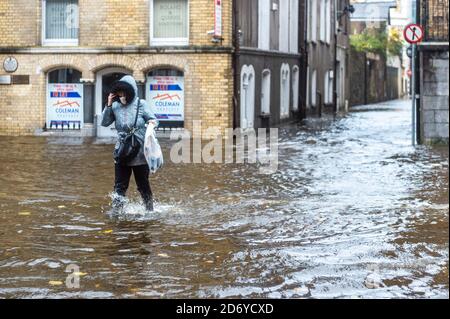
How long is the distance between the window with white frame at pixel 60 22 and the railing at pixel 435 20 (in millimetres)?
9954

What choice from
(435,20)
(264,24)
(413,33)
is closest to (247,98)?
(264,24)

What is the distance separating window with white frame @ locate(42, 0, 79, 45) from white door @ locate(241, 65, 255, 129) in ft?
16.6

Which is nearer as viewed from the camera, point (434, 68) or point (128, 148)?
point (128, 148)

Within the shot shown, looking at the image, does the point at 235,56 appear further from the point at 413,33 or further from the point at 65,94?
the point at 413,33

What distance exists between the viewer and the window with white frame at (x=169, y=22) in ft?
82.6

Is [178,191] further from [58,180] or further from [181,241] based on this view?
[181,241]

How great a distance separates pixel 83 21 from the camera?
25.5 meters

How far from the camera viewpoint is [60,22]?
25922mm

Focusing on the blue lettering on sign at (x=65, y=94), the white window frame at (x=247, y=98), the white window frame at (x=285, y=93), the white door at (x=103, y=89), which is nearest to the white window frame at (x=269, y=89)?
the white window frame at (x=247, y=98)

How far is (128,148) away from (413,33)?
1152 centimetres
